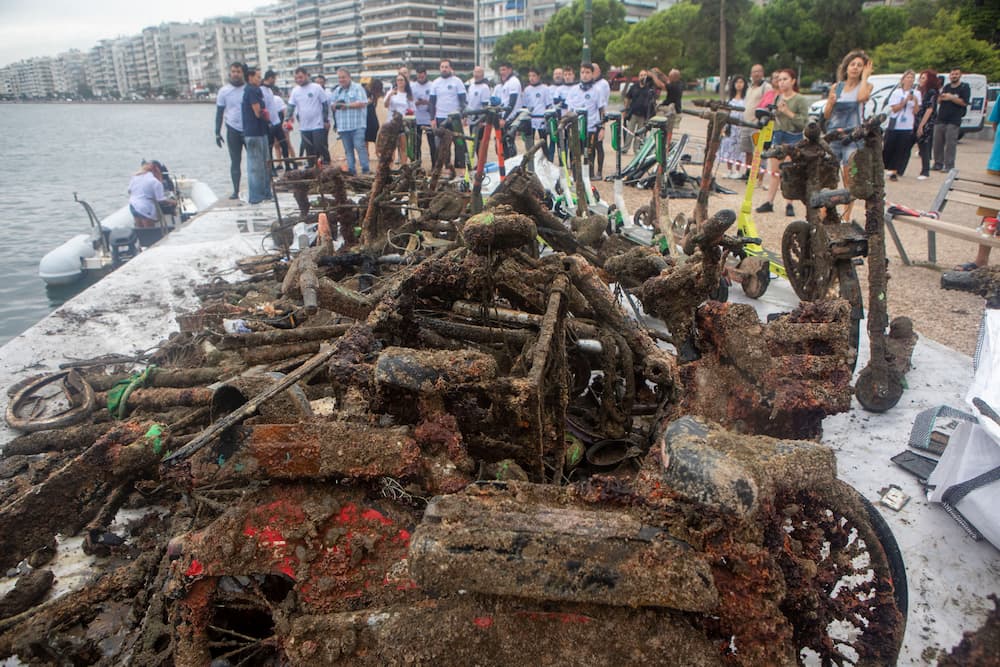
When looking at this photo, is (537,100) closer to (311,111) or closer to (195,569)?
(311,111)

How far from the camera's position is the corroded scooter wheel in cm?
390

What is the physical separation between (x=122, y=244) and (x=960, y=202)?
42.1 ft

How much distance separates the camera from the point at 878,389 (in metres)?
3.90

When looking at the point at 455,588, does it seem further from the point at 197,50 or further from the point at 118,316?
the point at 197,50

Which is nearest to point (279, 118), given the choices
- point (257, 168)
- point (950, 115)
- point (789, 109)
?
point (257, 168)

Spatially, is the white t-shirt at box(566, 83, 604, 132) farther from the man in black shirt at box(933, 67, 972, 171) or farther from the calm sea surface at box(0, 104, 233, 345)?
the calm sea surface at box(0, 104, 233, 345)

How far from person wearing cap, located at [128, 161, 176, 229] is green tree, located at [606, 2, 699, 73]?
115 ft

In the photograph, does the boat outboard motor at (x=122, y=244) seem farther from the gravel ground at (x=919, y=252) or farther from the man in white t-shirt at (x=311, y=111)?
the gravel ground at (x=919, y=252)

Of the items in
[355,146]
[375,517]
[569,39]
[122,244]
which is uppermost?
[569,39]

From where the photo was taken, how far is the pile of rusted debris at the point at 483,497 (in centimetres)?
165

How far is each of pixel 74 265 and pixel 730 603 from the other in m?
12.2

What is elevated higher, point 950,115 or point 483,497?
point 950,115

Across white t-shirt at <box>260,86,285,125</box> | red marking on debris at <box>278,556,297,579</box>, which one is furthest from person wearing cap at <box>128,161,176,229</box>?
red marking on debris at <box>278,556,297,579</box>

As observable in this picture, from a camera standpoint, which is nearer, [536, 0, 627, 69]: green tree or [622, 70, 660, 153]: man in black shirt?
[622, 70, 660, 153]: man in black shirt
